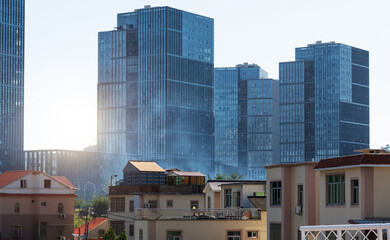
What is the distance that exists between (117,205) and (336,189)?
5398 centimetres

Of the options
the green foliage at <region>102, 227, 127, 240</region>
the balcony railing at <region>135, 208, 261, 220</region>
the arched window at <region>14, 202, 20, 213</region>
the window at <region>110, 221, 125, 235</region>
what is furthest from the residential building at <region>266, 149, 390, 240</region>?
the arched window at <region>14, 202, 20, 213</region>

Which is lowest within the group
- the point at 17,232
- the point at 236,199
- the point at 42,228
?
the point at 17,232

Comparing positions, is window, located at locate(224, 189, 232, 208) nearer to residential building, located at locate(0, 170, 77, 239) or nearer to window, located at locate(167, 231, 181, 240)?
window, located at locate(167, 231, 181, 240)

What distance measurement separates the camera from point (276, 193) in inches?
2192

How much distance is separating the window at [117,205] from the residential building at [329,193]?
4160 centimetres

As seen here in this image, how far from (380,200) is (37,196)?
247ft

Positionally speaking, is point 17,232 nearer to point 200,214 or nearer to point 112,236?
point 112,236

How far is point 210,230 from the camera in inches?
2431

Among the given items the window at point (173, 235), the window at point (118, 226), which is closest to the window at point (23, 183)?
the window at point (118, 226)

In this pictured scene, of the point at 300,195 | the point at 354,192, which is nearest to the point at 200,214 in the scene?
the point at 300,195

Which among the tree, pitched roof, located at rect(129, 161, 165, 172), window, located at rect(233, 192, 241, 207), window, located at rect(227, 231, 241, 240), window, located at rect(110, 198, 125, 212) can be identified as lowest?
the tree

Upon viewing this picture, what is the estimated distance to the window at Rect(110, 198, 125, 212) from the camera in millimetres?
95556

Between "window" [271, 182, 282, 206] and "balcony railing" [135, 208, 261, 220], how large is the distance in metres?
7.20

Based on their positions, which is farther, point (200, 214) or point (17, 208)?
point (17, 208)
